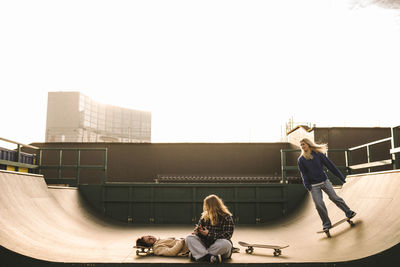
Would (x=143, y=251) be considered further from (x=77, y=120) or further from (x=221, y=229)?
(x=77, y=120)

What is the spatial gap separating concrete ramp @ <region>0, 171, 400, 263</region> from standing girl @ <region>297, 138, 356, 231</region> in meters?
0.54

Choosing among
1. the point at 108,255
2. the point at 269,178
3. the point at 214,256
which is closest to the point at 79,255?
the point at 108,255

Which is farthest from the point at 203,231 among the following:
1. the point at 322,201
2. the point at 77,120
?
the point at 77,120

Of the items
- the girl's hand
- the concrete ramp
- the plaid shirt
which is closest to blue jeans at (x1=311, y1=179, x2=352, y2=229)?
the concrete ramp

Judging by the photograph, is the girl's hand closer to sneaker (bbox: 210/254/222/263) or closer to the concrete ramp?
sneaker (bbox: 210/254/222/263)

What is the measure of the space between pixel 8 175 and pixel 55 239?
7.03 ft

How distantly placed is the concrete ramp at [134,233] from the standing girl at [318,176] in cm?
54

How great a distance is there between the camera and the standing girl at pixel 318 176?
294 inches

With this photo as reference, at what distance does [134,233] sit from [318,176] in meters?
5.47

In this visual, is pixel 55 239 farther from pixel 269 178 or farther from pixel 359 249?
pixel 269 178

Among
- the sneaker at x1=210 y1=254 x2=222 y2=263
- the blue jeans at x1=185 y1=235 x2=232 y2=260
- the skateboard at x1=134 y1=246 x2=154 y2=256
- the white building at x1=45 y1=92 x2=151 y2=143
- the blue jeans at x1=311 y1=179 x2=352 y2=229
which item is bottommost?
the skateboard at x1=134 y1=246 x2=154 y2=256

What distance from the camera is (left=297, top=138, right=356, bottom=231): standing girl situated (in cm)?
746

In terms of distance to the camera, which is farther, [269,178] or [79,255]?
[269,178]

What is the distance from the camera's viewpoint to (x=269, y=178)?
67.1ft
